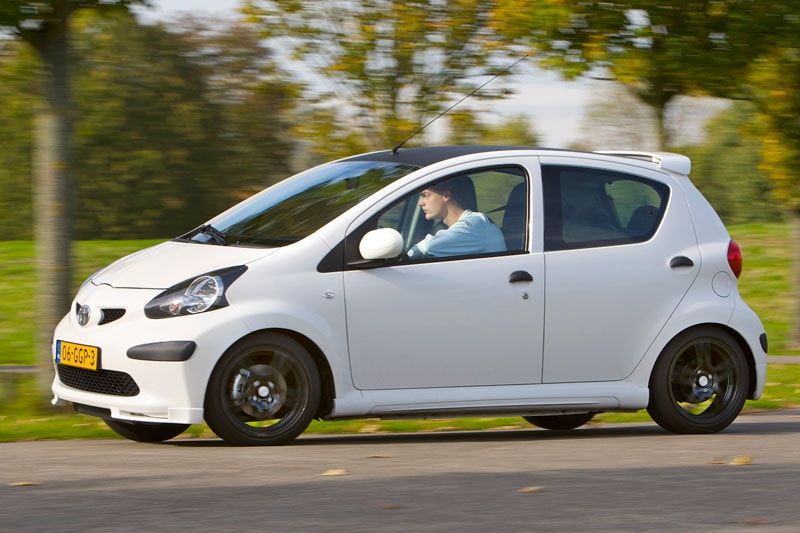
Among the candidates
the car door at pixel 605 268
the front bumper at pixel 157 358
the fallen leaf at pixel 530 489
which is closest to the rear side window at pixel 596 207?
the car door at pixel 605 268

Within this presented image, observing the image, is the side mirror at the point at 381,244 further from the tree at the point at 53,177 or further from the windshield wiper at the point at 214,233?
the tree at the point at 53,177

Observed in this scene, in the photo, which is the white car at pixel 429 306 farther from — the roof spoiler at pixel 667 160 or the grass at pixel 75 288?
the grass at pixel 75 288

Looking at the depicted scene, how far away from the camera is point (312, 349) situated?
293 inches

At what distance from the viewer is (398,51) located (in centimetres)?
1531

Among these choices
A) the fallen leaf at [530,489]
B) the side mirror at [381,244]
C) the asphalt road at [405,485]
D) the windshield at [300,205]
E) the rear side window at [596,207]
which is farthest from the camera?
the rear side window at [596,207]

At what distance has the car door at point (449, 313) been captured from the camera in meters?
7.54

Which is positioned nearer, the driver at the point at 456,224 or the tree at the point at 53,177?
the driver at the point at 456,224

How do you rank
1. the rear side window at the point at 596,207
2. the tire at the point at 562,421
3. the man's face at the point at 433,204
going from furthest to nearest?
the tire at the point at 562,421 < the rear side window at the point at 596,207 < the man's face at the point at 433,204

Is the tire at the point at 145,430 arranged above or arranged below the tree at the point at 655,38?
below

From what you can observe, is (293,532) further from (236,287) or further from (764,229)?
(764,229)

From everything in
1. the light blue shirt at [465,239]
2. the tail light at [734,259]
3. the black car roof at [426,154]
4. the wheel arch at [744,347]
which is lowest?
the wheel arch at [744,347]

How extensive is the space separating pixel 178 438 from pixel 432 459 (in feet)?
6.66

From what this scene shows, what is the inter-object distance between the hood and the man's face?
3.18 feet

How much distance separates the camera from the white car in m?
7.21
